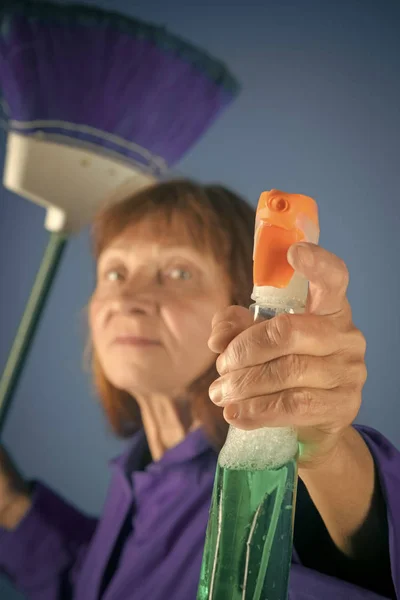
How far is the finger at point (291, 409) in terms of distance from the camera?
25 cm

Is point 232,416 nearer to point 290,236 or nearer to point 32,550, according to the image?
point 290,236

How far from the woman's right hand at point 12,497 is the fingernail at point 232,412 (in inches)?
20.6

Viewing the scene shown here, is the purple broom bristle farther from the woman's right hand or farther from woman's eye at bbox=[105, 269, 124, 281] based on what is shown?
the woman's right hand

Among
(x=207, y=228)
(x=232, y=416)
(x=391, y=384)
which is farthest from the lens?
(x=207, y=228)

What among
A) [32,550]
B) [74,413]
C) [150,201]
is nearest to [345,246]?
[150,201]

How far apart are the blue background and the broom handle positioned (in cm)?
3

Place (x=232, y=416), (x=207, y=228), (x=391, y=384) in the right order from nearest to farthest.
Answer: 1. (x=232, y=416)
2. (x=391, y=384)
3. (x=207, y=228)

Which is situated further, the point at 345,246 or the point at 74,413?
the point at 74,413

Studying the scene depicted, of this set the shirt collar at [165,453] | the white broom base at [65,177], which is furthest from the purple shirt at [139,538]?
the white broom base at [65,177]

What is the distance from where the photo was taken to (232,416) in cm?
25

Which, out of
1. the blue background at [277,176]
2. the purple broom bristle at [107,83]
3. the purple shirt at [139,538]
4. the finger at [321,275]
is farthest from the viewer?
the purple broom bristle at [107,83]

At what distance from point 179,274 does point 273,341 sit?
0.33m

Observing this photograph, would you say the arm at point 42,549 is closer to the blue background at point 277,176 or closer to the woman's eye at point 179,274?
the blue background at point 277,176

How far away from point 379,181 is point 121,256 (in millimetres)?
290
